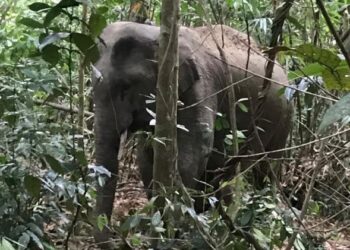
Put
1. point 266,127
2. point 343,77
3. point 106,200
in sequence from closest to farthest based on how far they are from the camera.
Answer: point 343,77 < point 106,200 < point 266,127

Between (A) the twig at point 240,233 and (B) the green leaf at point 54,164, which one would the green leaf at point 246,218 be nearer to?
(A) the twig at point 240,233

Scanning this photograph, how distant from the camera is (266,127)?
558 centimetres

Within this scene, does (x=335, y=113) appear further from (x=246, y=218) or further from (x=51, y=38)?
(x=246, y=218)

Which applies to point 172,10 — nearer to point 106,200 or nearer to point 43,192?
point 43,192

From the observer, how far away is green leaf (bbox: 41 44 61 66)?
2.50 m

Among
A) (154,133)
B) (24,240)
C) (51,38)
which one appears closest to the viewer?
(51,38)

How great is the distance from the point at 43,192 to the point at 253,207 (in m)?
0.98

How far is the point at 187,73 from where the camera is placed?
4648mm

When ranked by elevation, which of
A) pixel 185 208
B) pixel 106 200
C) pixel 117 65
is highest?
pixel 117 65

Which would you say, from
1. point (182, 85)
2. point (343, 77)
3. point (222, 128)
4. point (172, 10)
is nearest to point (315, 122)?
point (222, 128)

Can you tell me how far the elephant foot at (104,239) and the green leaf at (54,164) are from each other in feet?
2.78

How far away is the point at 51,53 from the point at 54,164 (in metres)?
0.45

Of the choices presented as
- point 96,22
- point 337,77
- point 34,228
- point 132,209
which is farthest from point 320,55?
point 132,209

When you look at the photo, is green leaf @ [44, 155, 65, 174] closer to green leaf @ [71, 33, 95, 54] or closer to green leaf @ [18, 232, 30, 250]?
green leaf @ [18, 232, 30, 250]
